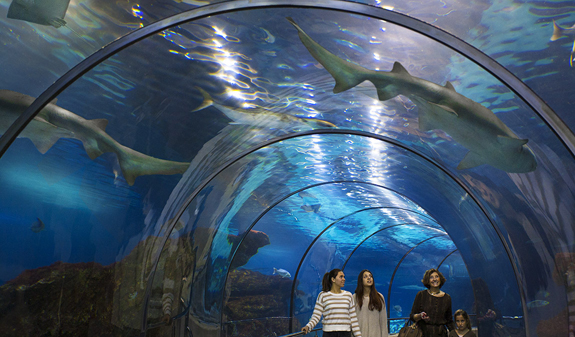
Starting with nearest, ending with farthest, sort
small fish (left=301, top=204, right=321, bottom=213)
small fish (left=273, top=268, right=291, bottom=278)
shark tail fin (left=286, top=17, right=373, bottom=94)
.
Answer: shark tail fin (left=286, top=17, right=373, bottom=94), small fish (left=301, top=204, right=321, bottom=213), small fish (left=273, top=268, right=291, bottom=278)

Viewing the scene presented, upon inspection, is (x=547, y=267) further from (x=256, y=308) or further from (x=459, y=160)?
(x=256, y=308)

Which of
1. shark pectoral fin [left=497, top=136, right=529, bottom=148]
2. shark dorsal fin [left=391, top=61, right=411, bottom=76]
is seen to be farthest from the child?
shark dorsal fin [left=391, top=61, right=411, bottom=76]

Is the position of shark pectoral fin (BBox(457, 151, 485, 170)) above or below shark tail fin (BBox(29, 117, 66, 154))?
above

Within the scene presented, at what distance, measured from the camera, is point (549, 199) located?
5.93 m

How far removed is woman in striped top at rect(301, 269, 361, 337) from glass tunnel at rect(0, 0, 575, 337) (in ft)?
9.12

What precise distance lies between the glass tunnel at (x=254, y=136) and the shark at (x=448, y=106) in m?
0.03

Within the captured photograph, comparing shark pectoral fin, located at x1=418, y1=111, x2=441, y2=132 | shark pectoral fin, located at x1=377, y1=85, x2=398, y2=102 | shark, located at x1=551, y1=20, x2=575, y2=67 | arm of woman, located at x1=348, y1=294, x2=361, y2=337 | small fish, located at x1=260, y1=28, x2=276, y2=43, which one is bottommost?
arm of woman, located at x1=348, y1=294, x2=361, y2=337

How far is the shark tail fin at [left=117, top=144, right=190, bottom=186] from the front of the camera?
24.5 feet

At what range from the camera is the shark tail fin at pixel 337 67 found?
5.62 meters

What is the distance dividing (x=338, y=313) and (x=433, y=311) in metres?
1.79

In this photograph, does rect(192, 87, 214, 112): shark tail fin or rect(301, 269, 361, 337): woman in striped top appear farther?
rect(192, 87, 214, 112): shark tail fin

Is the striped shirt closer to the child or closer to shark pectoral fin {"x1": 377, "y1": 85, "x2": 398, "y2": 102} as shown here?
the child

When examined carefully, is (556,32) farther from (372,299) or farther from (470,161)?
(372,299)

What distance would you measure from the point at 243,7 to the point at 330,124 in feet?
→ 13.5
